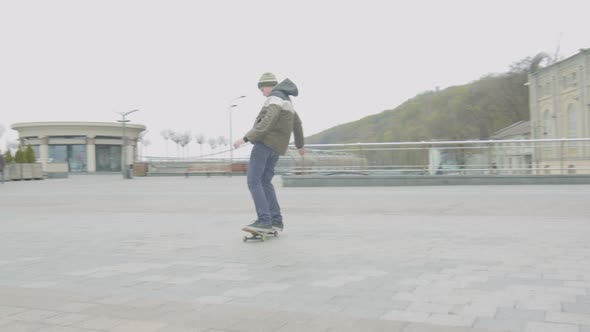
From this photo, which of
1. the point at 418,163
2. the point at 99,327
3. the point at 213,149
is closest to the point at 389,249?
the point at 99,327

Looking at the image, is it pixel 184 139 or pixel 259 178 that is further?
pixel 184 139

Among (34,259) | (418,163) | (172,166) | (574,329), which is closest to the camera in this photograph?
(574,329)

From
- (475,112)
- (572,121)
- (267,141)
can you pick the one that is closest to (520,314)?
(267,141)

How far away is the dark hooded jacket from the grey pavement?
105 centimetres

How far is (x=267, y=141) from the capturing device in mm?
5859

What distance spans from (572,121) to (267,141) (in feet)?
152

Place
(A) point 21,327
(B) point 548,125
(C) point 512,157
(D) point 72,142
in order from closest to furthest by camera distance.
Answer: (A) point 21,327, (C) point 512,157, (B) point 548,125, (D) point 72,142

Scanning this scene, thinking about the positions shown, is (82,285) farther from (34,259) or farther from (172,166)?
(172,166)

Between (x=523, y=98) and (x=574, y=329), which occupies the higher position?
(x=523, y=98)

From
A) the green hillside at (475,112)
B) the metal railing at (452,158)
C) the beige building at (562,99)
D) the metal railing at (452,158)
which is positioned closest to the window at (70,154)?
the metal railing at (452,158)

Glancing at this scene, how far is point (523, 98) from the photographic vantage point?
235ft

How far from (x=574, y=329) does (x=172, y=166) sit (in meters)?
44.3

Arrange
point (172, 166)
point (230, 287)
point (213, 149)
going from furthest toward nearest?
point (213, 149)
point (172, 166)
point (230, 287)

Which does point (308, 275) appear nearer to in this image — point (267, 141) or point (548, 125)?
point (267, 141)
